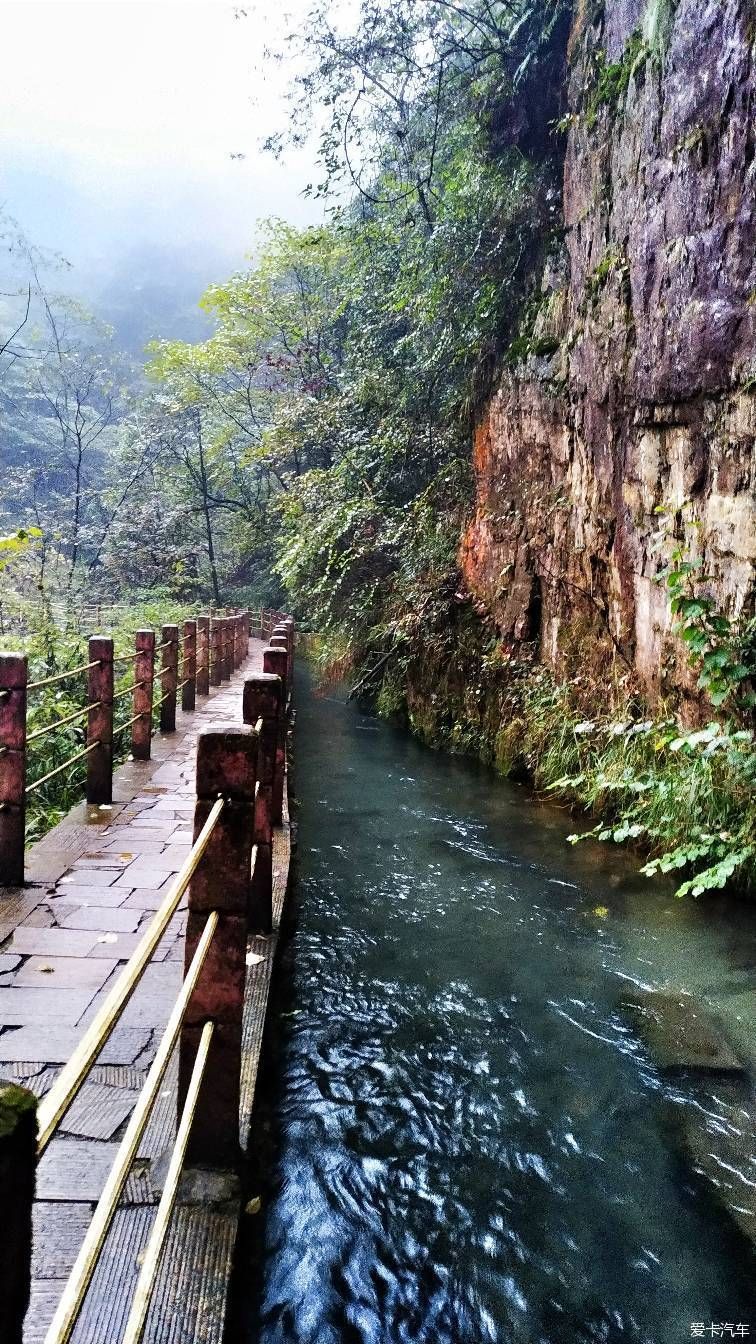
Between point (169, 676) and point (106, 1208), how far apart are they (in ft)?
22.8

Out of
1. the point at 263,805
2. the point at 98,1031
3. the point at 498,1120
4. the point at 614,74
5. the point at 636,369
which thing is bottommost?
the point at 498,1120

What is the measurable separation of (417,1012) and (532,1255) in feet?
4.37

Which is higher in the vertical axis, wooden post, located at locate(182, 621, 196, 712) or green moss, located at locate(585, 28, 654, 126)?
green moss, located at locate(585, 28, 654, 126)

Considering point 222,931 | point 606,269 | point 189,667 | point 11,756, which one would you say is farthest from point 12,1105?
point 189,667

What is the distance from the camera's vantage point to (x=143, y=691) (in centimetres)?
618

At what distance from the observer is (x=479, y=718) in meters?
9.36

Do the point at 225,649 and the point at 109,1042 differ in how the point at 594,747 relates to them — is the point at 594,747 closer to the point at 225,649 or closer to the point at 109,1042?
the point at 109,1042

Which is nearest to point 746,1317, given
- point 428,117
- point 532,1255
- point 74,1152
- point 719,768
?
point 532,1255

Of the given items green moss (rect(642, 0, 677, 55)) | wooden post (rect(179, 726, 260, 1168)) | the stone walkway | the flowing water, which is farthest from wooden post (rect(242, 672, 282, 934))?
green moss (rect(642, 0, 677, 55))

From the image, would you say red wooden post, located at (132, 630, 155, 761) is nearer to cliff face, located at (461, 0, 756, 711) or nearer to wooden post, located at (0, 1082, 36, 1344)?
cliff face, located at (461, 0, 756, 711)

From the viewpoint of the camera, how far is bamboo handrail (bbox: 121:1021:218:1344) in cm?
116

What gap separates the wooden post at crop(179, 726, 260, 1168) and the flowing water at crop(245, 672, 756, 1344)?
0.62 metres

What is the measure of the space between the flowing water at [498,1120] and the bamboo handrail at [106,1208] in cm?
119

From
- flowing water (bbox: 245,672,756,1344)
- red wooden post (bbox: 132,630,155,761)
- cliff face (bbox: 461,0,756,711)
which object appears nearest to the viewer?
flowing water (bbox: 245,672,756,1344)
